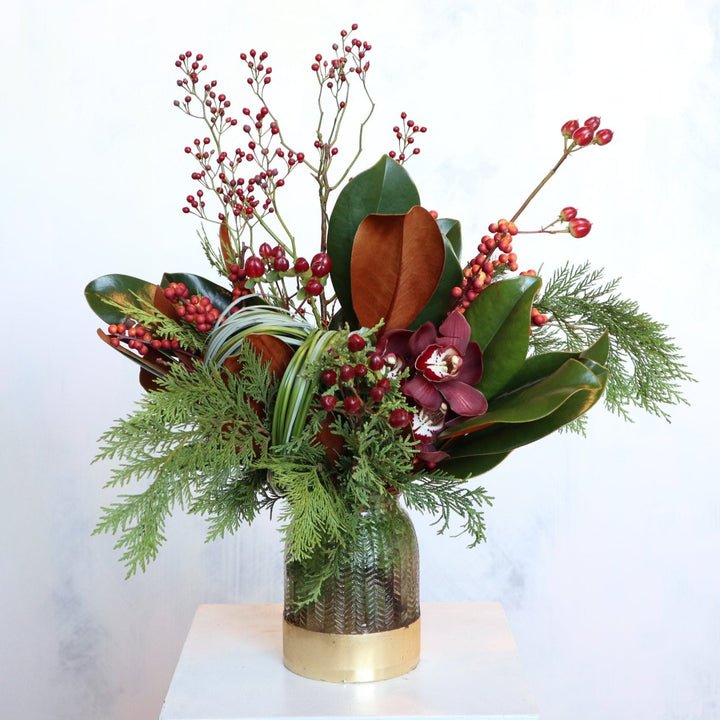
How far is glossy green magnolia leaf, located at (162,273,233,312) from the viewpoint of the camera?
2.98 ft

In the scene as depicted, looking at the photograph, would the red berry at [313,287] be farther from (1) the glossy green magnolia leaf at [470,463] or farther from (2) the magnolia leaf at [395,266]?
(1) the glossy green magnolia leaf at [470,463]

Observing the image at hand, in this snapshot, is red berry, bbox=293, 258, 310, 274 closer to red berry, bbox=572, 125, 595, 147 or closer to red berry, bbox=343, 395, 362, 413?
red berry, bbox=343, 395, 362, 413

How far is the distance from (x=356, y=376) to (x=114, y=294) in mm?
265

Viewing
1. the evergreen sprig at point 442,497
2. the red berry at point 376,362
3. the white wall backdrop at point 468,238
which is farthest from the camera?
the white wall backdrop at point 468,238

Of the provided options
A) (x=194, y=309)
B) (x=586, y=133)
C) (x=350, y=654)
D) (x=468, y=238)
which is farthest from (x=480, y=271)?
(x=468, y=238)

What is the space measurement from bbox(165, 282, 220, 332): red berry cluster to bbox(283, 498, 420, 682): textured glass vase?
215 mm

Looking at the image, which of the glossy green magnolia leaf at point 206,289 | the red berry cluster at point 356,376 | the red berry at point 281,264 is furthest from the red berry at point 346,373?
the glossy green magnolia leaf at point 206,289

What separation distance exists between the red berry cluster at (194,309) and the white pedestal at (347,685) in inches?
13.1

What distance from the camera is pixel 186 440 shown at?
0.77 m

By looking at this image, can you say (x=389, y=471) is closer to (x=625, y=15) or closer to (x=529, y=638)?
(x=529, y=638)

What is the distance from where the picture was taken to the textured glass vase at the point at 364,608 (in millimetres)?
860

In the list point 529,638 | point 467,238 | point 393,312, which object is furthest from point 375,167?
point 529,638

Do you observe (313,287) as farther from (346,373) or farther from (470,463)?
(470,463)

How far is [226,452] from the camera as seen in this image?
2.49ft
